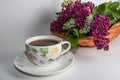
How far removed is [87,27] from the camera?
715 millimetres

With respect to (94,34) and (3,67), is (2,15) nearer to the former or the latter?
(3,67)

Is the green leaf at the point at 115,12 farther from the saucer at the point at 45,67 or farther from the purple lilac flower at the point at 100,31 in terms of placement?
the saucer at the point at 45,67

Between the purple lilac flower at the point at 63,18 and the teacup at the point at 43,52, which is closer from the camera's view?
the teacup at the point at 43,52

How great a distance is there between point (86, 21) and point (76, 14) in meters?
0.04

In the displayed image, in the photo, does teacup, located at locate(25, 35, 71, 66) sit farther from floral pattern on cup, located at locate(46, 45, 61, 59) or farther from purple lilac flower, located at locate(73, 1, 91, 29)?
purple lilac flower, located at locate(73, 1, 91, 29)

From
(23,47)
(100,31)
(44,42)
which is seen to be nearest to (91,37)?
(100,31)

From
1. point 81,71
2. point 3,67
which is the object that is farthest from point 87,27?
point 3,67

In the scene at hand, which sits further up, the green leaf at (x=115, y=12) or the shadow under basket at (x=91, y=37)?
the green leaf at (x=115, y=12)

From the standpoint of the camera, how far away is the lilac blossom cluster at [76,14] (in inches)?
27.8

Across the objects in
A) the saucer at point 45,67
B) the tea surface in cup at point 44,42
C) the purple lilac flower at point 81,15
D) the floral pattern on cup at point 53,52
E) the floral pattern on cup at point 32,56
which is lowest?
the saucer at point 45,67

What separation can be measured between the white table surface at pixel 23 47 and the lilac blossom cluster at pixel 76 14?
0.10 metres

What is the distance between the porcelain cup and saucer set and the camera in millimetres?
599

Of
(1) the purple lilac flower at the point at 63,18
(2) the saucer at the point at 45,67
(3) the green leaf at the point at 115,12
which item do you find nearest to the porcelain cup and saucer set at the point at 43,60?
(2) the saucer at the point at 45,67

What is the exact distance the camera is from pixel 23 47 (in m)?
0.80
